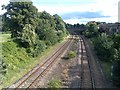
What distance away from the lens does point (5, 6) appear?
51656 mm

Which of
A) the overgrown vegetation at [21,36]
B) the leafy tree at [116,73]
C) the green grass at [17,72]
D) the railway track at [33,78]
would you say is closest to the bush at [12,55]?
the overgrown vegetation at [21,36]

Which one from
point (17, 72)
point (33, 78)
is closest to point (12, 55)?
point (17, 72)

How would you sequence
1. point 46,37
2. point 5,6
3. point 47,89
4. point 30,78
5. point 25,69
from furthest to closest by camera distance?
point 46,37
point 5,6
point 25,69
point 30,78
point 47,89

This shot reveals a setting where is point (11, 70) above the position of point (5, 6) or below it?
below

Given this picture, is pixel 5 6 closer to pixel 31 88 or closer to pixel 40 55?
pixel 40 55

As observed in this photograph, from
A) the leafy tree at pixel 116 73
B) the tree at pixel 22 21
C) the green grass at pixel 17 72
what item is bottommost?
the green grass at pixel 17 72

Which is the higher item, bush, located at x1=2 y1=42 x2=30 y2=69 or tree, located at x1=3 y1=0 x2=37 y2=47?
tree, located at x1=3 y1=0 x2=37 y2=47

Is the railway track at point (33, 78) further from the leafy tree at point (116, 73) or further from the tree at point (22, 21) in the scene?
the tree at point (22, 21)

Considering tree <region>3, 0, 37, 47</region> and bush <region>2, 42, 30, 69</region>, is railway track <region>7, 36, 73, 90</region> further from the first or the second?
tree <region>3, 0, 37, 47</region>

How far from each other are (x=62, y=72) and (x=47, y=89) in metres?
8.51

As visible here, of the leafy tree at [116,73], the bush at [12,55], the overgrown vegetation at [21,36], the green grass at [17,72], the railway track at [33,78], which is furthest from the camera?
the overgrown vegetation at [21,36]

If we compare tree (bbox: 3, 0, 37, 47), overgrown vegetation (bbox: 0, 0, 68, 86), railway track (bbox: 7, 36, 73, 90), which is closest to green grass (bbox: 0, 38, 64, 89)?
overgrown vegetation (bbox: 0, 0, 68, 86)

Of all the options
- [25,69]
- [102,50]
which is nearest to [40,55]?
[102,50]

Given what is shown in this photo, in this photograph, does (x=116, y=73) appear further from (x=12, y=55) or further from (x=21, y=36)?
(x=21, y=36)
